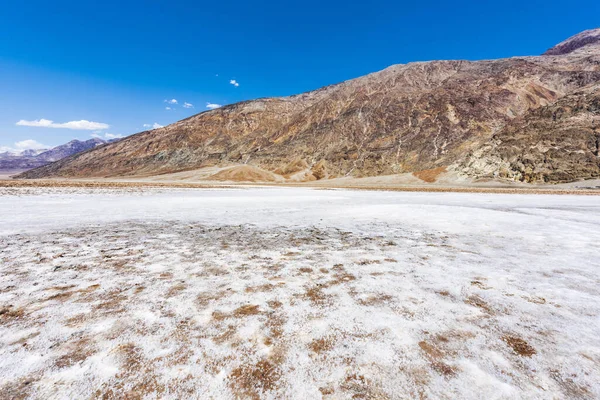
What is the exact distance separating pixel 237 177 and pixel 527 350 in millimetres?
79541

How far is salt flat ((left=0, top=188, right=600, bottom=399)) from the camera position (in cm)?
207

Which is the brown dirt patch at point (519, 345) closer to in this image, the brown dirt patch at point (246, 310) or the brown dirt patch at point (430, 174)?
the brown dirt patch at point (246, 310)

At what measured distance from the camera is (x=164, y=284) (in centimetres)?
389

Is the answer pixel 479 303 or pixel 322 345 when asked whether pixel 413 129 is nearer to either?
pixel 479 303

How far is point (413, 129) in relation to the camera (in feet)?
258

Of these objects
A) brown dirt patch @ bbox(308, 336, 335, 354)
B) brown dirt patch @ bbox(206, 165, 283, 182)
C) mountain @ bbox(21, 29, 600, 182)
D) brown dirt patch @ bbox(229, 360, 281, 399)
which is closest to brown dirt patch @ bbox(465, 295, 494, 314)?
brown dirt patch @ bbox(308, 336, 335, 354)

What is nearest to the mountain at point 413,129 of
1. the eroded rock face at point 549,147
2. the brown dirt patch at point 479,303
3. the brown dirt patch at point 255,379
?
the eroded rock face at point 549,147

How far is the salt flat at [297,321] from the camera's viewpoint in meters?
2.07

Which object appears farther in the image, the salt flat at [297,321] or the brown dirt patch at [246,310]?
the brown dirt patch at [246,310]

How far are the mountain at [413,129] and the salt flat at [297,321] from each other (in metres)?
57.7

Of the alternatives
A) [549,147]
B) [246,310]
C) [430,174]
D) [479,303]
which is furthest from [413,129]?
[246,310]

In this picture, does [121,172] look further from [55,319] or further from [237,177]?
[55,319]

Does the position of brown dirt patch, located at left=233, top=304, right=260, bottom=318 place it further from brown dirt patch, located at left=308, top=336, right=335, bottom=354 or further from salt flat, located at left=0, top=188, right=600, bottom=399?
brown dirt patch, located at left=308, top=336, right=335, bottom=354

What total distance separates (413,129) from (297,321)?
3338 inches
